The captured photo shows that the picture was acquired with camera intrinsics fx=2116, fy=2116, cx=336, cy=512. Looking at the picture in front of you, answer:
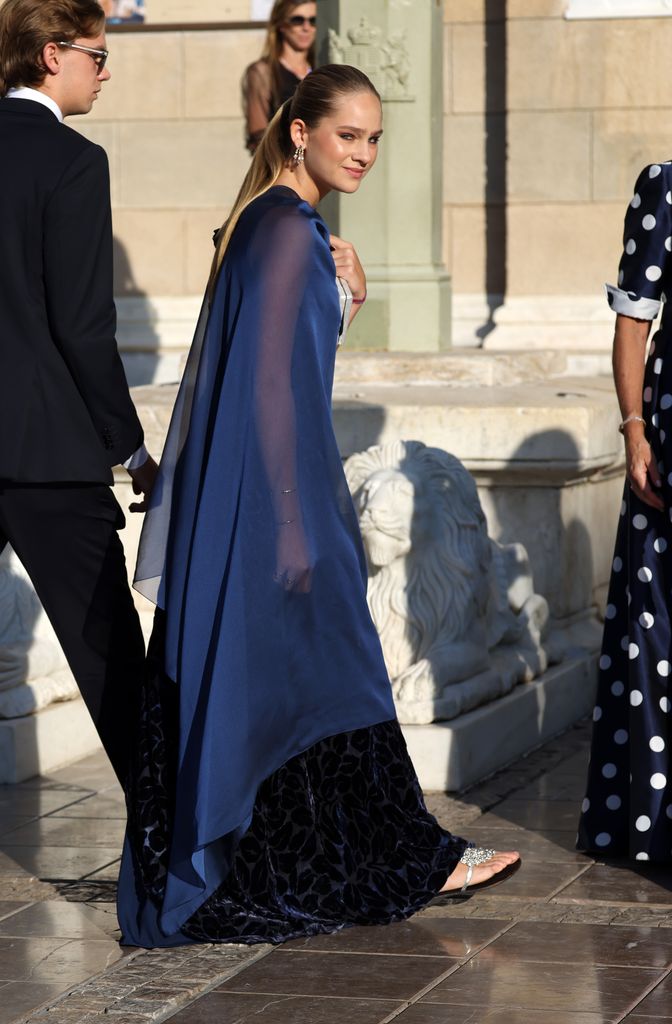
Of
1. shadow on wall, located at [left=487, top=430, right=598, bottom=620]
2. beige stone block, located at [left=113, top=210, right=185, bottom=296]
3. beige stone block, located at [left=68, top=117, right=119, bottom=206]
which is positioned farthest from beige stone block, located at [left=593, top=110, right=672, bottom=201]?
shadow on wall, located at [left=487, top=430, right=598, bottom=620]

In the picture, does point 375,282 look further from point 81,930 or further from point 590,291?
point 81,930

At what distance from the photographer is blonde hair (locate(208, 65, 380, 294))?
431cm

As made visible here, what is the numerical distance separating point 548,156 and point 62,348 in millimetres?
5996

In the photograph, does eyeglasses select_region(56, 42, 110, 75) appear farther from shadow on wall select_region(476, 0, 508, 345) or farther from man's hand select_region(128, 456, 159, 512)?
shadow on wall select_region(476, 0, 508, 345)

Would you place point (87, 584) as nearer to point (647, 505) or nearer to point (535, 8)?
point (647, 505)

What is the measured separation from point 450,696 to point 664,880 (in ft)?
3.86

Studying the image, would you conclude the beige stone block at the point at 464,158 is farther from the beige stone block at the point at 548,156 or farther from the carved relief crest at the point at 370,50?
the carved relief crest at the point at 370,50

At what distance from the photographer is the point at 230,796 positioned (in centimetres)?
421

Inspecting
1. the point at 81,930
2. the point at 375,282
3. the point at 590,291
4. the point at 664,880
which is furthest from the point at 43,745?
the point at 590,291

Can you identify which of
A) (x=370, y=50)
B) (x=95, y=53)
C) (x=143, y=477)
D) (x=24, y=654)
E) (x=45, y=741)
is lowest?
(x=45, y=741)

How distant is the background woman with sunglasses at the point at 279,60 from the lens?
8.45m

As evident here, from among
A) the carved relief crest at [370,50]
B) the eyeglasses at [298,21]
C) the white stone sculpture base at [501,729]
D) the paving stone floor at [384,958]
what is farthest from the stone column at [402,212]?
the paving stone floor at [384,958]

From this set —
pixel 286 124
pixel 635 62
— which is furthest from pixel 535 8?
pixel 286 124

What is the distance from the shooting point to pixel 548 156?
9.91m
